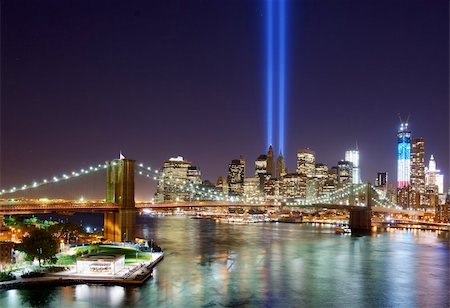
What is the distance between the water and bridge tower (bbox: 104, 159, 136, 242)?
3467 millimetres

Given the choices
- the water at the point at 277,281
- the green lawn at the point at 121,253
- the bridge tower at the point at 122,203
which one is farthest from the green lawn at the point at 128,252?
the bridge tower at the point at 122,203

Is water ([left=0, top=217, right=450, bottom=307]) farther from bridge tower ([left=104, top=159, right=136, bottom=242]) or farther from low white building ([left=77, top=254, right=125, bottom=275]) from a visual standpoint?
bridge tower ([left=104, top=159, right=136, bottom=242])

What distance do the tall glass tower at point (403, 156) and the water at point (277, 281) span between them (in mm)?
137522

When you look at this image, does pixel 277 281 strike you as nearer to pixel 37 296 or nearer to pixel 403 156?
pixel 37 296

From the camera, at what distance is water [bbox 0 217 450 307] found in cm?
2286

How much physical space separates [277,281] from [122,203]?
1530 centimetres

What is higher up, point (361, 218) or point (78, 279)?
point (78, 279)

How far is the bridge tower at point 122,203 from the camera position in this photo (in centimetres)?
3891

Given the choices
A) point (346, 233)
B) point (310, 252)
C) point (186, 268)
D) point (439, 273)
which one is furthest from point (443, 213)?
point (186, 268)

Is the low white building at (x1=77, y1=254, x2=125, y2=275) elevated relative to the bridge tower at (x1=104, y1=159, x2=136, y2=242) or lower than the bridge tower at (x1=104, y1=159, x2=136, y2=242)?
lower

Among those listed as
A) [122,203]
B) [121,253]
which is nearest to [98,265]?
[121,253]

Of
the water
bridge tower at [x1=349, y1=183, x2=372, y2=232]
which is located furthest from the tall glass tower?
the water

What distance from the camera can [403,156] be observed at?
18038 centimetres

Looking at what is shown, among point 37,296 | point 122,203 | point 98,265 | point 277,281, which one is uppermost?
point 122,203
